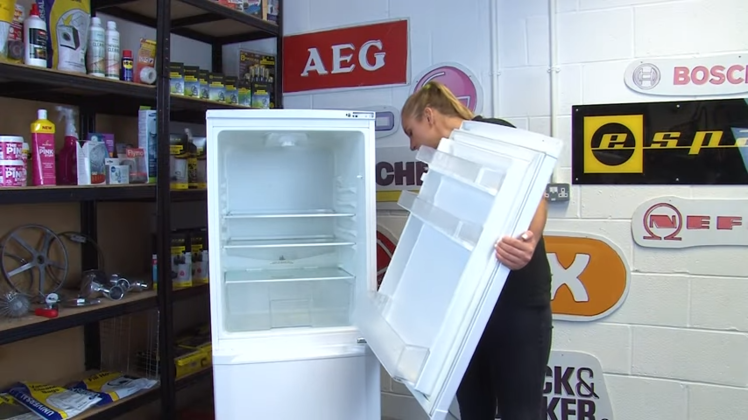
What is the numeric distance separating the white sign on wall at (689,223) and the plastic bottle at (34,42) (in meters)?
2.24

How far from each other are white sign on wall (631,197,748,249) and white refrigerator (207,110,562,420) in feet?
3.46

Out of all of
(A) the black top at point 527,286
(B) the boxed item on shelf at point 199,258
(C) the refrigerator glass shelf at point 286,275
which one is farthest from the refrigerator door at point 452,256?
(B) the boxed item on shelf at point 199,258

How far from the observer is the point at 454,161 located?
1668mm

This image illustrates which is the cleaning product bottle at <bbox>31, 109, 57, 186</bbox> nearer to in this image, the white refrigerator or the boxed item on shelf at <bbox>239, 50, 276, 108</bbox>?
the white refrigerator

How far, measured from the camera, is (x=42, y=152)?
77.8 inches

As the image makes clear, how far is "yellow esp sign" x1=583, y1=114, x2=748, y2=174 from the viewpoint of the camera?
2264 mm

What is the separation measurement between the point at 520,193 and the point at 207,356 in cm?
185

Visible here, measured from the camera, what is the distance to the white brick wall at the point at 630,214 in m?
2.27

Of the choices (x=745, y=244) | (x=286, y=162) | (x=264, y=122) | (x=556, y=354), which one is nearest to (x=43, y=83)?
(x=264, y=122)

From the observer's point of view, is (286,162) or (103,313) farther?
(286,162)

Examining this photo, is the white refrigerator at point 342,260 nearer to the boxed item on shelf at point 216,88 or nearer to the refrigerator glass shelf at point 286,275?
the refrigerator glass shelf at point 286,275

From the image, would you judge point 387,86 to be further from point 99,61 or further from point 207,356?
point 207,356

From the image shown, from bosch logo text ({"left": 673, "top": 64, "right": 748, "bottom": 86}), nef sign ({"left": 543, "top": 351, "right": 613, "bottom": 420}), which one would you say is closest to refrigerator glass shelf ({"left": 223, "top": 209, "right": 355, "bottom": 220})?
nef sign ({"left": 543, "top": 351, "right": 613, "bottom": 420})

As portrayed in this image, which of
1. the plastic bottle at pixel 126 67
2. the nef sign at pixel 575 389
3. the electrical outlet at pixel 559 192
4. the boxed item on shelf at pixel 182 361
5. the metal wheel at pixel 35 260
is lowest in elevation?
the nef sign at pixel 575 389
